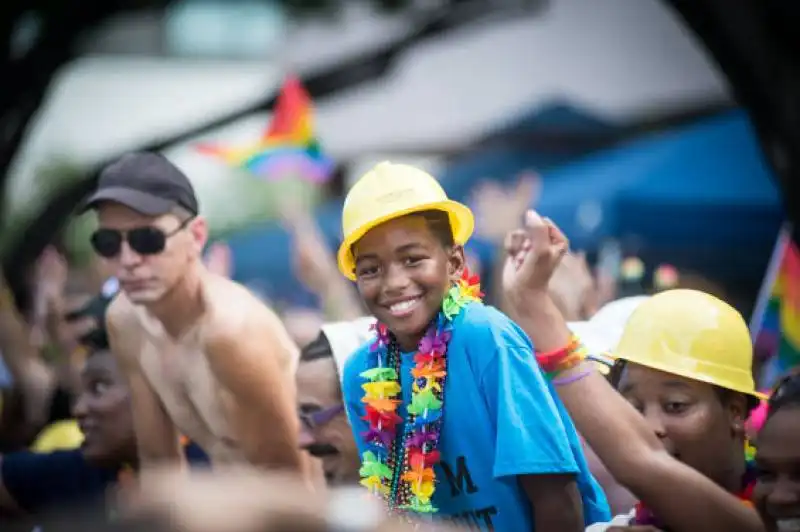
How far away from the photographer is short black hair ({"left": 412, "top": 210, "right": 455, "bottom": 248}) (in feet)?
12.5

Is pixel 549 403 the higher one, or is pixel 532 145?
pixel 532 145

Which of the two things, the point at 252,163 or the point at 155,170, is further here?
the point at 252,163

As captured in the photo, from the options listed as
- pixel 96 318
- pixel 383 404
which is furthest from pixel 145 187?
pixel 383 404

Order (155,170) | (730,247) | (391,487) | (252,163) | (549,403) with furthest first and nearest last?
(730,247) < (252,163) < (155,170) < (391,487) < (549,403)

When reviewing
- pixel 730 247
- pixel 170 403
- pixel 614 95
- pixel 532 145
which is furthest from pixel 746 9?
pixel 614 95

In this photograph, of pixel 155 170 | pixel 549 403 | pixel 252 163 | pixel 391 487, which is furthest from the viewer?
pixel 252 163

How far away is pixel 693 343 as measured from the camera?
3848mm

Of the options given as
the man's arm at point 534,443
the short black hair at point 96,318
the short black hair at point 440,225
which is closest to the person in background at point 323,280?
the short black hair at point 96,318

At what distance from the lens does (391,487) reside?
3734 millimetres

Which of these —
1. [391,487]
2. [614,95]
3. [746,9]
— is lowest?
[391,487]

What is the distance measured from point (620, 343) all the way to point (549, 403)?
55 cm

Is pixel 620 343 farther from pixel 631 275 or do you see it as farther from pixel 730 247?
pixel 730 247

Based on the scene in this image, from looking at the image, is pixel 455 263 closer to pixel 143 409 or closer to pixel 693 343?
pixel 693 343

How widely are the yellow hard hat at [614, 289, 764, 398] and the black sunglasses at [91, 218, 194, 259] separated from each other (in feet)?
5.90
